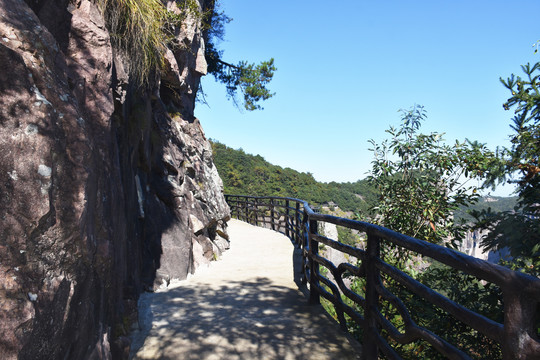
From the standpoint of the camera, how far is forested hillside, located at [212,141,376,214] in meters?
34.4

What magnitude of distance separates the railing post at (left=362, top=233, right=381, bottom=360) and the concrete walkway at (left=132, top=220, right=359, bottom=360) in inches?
11.6

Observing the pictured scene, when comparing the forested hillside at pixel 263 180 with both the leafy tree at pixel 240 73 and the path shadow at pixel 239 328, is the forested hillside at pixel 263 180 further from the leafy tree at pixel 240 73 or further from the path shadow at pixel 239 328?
the path shadow at pixel 239 328

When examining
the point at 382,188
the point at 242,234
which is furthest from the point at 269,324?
the point at 242,234

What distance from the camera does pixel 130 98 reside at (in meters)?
4.97

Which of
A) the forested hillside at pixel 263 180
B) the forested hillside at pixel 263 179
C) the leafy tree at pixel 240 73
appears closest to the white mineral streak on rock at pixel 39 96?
the leafy tree at pixel 240 73

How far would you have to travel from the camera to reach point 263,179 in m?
38.8

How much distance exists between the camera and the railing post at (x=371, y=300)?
2.63m

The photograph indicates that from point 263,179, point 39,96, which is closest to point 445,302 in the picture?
point 39,96

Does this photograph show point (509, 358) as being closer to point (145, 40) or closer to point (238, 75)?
point (145, 40)

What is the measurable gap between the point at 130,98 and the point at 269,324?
3.39 m

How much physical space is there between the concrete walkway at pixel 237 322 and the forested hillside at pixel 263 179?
25725mm

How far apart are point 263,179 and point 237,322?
3512 cm

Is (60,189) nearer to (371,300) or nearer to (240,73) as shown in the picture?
(371,300)

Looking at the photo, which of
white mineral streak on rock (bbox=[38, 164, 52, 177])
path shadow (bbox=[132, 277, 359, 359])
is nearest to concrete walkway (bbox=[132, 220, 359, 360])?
path shadow (bbox=[132, 277, 359, 359])
